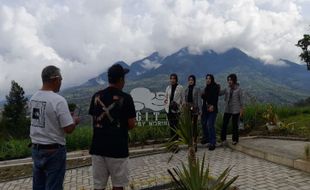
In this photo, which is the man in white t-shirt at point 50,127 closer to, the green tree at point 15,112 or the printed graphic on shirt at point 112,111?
the printed graphic on shirt at point 112,111

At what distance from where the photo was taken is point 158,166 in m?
10.0

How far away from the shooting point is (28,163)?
11789 millimetres

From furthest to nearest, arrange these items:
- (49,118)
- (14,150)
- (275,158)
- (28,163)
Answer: (14,150) < (28,163) < (275,158) < (49,118)

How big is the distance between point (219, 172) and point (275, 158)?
4.95ft

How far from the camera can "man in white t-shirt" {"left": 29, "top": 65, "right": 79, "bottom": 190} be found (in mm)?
5320

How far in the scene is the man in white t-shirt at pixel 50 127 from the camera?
532cm

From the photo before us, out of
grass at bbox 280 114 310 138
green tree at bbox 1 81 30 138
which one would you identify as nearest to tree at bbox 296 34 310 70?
grass at bbox 280 114 310 138

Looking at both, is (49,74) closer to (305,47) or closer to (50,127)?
(50,127)

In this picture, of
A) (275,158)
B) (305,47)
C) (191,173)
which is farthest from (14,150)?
(305,47)

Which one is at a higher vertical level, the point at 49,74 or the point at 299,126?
the point at 49,74

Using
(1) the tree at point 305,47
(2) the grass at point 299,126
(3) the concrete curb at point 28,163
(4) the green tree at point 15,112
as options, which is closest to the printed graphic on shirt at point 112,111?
(3) the concrete curb at point 28,163

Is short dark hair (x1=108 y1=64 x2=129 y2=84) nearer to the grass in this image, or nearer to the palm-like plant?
the palm-like plant

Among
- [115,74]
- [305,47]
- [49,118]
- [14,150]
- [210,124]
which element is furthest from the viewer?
[305,47]

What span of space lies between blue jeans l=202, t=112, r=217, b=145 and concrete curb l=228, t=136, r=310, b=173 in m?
0.64
